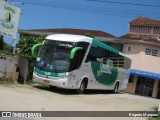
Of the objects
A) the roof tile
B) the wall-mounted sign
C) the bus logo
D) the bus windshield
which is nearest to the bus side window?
the bus windshield

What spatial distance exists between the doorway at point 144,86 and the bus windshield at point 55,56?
70.9 ft

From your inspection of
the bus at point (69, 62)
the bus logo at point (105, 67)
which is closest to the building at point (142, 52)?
the bus logo at point (105, 67)

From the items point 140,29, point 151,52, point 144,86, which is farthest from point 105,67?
point 140,29

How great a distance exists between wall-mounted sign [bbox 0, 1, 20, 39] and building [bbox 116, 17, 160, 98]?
16.5 m

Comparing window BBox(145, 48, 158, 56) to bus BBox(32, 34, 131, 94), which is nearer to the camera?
bus BBox(32, 34, 131, 94)

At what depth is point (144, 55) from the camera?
40.5 meters

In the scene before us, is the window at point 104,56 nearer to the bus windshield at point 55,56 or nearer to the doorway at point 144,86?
the bus windshield at point 55,56

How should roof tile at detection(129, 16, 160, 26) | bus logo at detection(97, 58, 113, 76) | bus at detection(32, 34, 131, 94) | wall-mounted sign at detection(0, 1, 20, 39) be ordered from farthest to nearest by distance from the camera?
roof tile at detection(129, 16, 160, 26) < bus logo at detection(97, 58, 113, 76) < wall-mounted sign at detection(0, 1, 20, 39) < bus at detection(32, 34, 131, 94)

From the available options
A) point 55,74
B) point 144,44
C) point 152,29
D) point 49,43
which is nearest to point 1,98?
point 55,74

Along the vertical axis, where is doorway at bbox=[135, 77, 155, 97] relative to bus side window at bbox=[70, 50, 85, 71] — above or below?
below

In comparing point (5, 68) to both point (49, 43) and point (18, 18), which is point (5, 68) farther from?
point (18, 18)

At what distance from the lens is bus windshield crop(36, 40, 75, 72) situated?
21.7m

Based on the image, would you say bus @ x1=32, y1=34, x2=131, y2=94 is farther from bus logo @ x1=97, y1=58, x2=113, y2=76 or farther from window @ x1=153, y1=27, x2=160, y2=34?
window @ x1=153, y1=27, x2=160, y2=34

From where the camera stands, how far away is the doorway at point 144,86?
4234 cm
